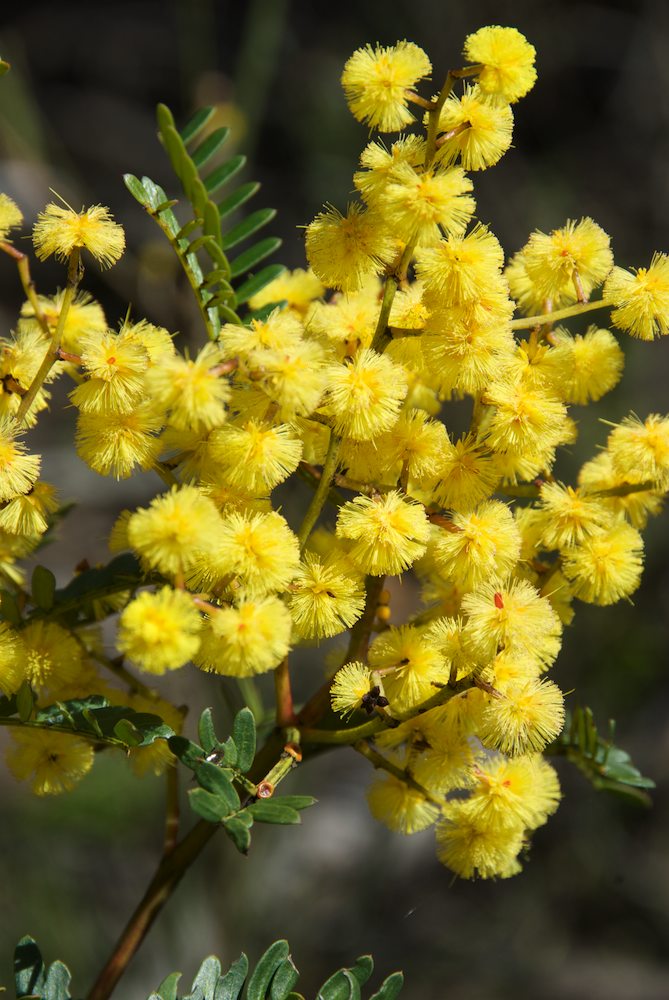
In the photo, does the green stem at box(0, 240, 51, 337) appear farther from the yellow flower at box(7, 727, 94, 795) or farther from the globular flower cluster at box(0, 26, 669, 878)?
the yellow flower at box(7, 727, 94, 795)

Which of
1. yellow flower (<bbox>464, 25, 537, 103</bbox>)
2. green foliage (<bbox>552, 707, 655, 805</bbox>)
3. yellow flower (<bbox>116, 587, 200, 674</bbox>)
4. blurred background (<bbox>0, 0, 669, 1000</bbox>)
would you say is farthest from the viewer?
blurred background (<bbox>0, 0, 669, 1000</bbox>)

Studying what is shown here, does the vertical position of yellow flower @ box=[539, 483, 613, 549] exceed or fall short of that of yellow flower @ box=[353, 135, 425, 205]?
it falls short

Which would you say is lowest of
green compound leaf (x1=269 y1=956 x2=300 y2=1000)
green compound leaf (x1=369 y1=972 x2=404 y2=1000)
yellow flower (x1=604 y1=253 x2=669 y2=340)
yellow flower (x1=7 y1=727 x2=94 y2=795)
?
green compound leaf (x1=269 y1=956 x2=300 y2=1000)

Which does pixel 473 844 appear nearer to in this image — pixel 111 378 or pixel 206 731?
pixel 206 731

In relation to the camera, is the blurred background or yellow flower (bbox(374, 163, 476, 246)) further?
the blurred background

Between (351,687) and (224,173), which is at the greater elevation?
(224,173)

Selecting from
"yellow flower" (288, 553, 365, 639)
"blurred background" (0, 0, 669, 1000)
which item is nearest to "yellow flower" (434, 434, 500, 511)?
"yellow flower" (288, 553, 365, 639)

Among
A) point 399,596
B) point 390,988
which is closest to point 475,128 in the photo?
point 390,988

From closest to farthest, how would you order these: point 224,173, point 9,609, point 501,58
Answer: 1. point 501,58
2. point 9,609
3. point 224,173

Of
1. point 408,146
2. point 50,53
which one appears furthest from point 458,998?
point 50,53
